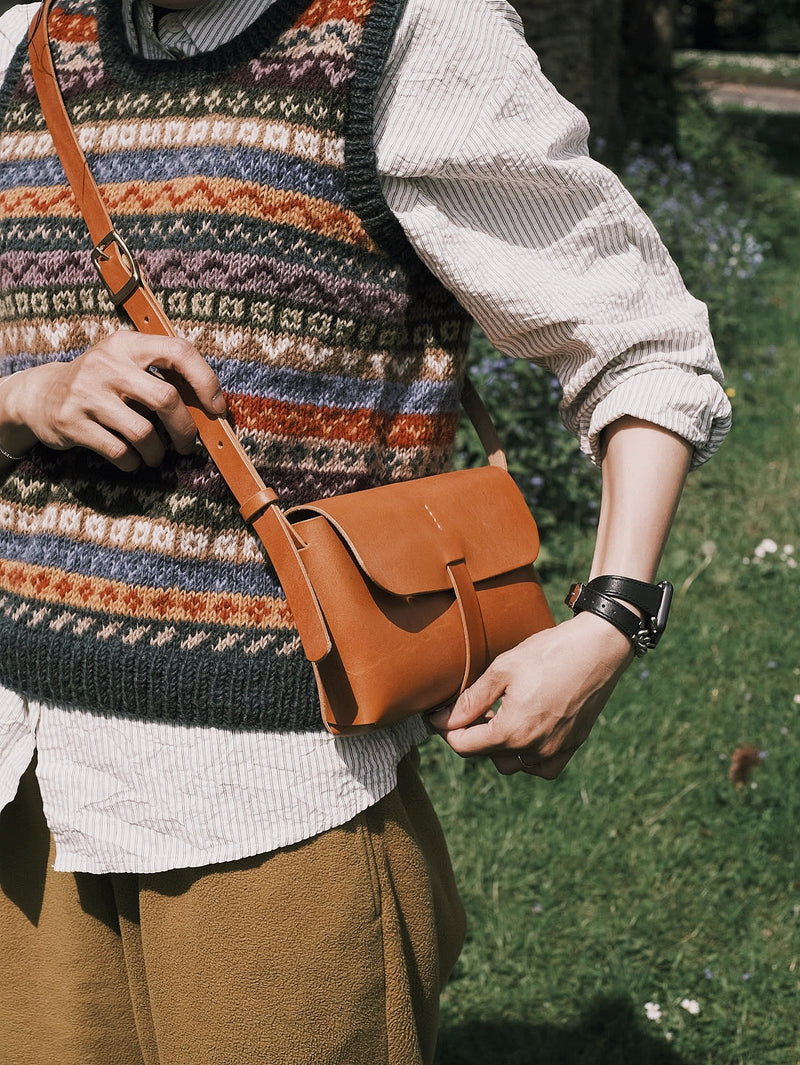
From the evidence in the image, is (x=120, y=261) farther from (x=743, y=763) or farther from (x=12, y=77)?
(x=743, y=763)

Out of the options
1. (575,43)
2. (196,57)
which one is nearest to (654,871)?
(196,57)

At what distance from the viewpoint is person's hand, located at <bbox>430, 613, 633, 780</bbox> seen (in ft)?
3.97

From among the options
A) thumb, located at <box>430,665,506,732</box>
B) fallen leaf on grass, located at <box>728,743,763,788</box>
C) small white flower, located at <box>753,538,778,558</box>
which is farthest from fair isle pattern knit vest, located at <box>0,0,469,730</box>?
small white flower, located at <box>753,538,778,558</box>

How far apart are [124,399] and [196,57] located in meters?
0.39

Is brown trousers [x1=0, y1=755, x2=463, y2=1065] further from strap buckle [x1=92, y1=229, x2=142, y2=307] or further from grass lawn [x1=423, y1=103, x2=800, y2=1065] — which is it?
grass lawn [x1=423, y1=103, x2=800, y2=1065]

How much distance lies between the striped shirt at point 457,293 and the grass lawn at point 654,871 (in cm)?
158

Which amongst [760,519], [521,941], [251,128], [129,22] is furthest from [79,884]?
[760,519]

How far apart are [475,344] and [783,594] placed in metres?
1.55

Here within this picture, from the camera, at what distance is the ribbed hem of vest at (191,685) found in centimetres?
123

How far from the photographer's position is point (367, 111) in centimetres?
118

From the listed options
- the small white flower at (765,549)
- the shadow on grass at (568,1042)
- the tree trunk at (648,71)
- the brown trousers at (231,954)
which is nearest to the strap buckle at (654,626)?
the brown trousers at (231,954)

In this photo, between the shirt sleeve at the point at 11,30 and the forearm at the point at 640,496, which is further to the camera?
the shirt sleeve at the point at 11,30

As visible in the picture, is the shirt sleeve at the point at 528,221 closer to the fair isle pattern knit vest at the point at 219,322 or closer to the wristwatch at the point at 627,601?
the fair isle pattern knit vest at the point at 219,322

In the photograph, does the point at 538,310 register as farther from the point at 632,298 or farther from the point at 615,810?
the point at 615,810
